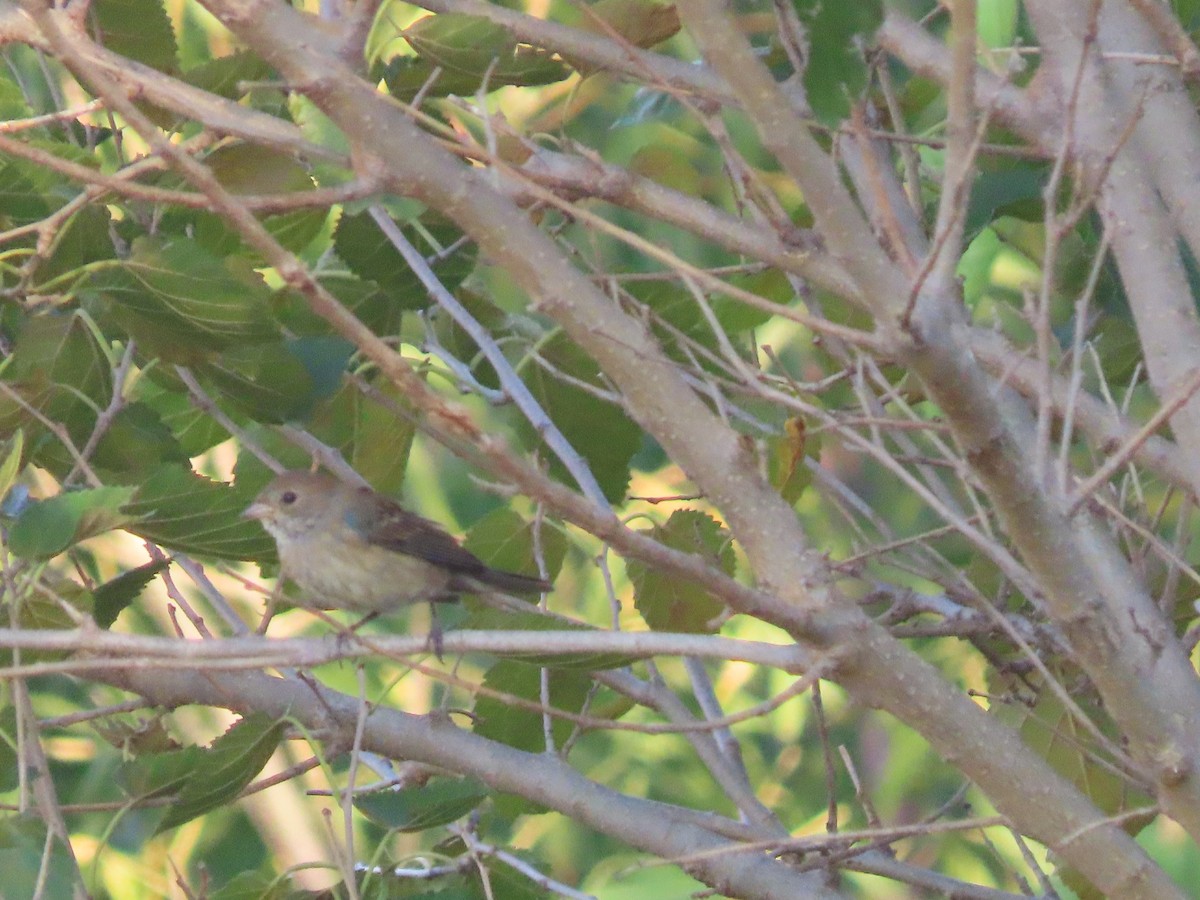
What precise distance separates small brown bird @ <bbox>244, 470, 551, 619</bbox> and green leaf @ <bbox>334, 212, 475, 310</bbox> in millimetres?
1257

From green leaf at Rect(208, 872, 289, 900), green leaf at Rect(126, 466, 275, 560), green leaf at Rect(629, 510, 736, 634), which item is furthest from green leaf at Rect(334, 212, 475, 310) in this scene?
green leaf at Rect(208, 872, 289, 900)

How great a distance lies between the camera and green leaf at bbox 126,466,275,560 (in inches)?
101

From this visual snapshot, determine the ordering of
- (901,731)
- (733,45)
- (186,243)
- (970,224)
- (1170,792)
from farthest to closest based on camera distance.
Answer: (901,731) < (970,224) < (186,243) < (1170,792) < (733,45)

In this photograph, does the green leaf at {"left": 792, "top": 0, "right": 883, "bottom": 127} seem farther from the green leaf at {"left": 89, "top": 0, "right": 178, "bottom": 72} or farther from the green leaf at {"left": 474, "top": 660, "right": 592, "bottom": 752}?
the green leaf at {"left": 474, "top": 660, "right": 592, "bottom": 752}

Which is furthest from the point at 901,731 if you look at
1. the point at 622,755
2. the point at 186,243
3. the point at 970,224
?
the point at 186,243

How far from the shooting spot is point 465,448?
2.61 meters

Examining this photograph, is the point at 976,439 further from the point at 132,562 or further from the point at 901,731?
the point at 901,731

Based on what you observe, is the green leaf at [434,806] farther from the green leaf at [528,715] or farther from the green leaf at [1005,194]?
the green leaf at [1005,194]

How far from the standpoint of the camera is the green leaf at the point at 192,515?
2.58m

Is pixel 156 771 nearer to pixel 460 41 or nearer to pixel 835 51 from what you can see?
pixel 460 41

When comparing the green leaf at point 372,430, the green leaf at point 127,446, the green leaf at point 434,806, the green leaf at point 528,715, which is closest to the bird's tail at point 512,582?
the green leaf at point 528,715

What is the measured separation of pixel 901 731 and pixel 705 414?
18.1ft

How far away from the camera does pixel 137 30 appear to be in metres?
2.92

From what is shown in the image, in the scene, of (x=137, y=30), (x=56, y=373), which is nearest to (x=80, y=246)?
(x=56, y=373)
